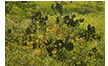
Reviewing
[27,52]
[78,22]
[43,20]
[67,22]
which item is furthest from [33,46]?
[78,22]

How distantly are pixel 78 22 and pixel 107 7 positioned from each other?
94 cm

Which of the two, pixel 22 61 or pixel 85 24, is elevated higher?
pixel 85 24

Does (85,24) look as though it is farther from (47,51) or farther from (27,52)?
(27,52)

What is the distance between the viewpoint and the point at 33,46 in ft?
13.2

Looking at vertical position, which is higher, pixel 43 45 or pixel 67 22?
pixel 67 22

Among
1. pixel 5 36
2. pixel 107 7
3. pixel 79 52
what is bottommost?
pixel 79 52

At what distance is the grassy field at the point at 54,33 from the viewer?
13.0 feet

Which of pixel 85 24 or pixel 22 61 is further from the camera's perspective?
pixel 85 24

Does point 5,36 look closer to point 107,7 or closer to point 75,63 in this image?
point 75,63

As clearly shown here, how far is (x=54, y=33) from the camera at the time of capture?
162 inches

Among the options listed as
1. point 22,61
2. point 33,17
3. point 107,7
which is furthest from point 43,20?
point 107,7

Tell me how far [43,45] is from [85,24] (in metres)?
1.30

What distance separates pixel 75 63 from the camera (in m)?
4.02

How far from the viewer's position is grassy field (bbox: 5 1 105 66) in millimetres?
3973
